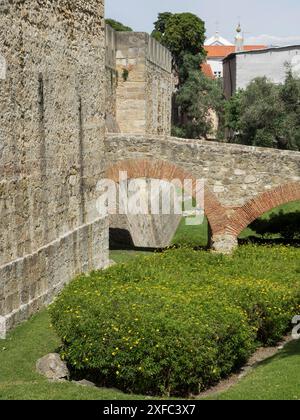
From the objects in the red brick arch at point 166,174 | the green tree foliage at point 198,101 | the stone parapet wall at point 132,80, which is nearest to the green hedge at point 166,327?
the red brick arch at point 166,174

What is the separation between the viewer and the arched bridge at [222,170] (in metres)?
16.7

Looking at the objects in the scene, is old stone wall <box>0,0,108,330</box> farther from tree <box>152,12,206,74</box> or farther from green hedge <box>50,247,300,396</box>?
tree <box>152,12,206,74</box>

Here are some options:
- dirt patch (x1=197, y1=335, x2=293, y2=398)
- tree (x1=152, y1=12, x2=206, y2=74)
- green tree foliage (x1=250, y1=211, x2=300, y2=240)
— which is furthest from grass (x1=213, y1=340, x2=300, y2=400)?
tree (x1=152, y1=12, x2=206, y2=74)

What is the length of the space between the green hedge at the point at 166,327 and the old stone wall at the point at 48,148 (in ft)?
3.45

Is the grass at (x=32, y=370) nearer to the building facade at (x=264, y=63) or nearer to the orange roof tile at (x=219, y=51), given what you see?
the building facade at (x=264, y=63)

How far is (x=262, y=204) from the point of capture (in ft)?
55.7

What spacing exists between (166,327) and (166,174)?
8.61 meters

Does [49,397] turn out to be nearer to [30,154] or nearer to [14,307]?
[14,307]

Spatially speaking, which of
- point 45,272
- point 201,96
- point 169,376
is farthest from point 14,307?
point 201,96

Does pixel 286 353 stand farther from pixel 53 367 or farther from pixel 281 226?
pixel 281 226

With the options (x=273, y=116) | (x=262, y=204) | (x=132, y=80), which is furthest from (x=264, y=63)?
(x=262, y=204)

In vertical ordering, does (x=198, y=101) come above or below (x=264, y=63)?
below

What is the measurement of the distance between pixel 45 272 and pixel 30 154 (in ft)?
6.87

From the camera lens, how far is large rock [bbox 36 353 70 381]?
9.23 meters
